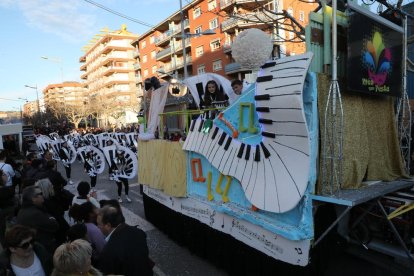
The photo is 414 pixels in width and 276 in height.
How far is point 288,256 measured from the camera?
322cm

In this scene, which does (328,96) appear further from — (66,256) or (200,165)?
(66,256)

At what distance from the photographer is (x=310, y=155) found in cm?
289

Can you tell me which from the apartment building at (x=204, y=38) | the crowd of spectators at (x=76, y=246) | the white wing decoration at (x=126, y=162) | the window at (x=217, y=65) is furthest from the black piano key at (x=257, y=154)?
the window at (x=217, y=65)

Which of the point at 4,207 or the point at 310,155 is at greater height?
the point at 310,155

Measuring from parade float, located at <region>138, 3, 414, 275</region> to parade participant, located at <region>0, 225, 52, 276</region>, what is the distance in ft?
7.22

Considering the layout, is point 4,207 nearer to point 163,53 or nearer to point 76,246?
point 76,246

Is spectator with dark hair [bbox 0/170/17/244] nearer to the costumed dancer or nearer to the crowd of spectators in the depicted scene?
the crowd of spectators

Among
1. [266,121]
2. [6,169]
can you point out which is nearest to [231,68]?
[6,169]

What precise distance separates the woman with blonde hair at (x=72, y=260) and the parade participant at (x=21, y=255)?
0.48 metres

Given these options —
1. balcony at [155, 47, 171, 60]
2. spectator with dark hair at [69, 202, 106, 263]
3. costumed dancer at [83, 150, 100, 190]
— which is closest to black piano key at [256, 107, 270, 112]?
spectator with dark hair at [69, 202, 106, 263]

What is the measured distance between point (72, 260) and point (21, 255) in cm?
70

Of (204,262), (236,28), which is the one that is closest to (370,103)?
(204,262)

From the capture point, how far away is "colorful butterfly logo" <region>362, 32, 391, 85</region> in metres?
3.52

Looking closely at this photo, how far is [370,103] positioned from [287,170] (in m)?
1.77
